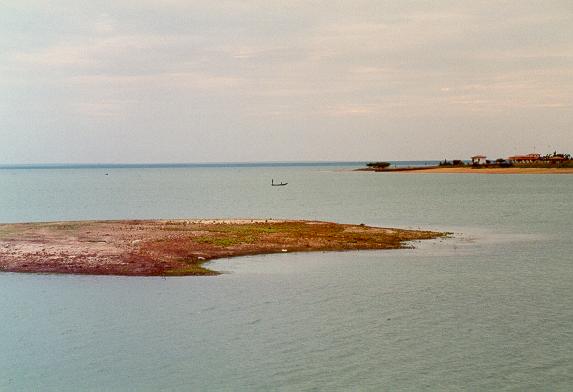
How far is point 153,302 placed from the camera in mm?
34031

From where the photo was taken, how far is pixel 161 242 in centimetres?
4950

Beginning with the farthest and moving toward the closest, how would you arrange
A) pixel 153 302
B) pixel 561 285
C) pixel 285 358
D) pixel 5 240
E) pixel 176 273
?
pixel 5 240 < pixel 176 273 < pixel 561 285 < pixel 153 302 < pixel 285 358

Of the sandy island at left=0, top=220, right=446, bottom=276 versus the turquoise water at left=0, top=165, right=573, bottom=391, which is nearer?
the turquoise water at left=0, top=165, right=573, bottom=391

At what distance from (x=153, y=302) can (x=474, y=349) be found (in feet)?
53.3

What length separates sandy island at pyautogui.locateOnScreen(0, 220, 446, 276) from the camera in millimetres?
42094

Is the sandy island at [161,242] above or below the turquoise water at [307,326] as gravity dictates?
above

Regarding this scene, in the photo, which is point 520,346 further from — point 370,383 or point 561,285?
point 561,285

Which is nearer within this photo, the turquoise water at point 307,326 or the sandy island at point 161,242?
the turquoise water at point 307,326

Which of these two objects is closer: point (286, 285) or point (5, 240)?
point (286, 285)

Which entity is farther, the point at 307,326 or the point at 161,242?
the point at 161,242

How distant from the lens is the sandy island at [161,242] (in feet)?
138

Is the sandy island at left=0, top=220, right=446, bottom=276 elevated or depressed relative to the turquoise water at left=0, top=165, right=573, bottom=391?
elevated

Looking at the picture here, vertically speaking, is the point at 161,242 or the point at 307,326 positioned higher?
the point at 161,242

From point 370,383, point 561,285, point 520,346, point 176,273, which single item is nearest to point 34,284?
point 176,273
